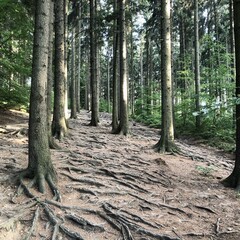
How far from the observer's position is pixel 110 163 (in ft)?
26.0

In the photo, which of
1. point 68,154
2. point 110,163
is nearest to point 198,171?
point 110,163

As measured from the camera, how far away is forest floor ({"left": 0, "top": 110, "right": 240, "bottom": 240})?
4.67 meters

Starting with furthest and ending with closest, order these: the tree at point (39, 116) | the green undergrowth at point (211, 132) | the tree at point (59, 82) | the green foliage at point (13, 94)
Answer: the green undergrowth at point (211, 132), the green foliage at point (13, 94), the tree at point (59, 82), the tree at point (39, 116)

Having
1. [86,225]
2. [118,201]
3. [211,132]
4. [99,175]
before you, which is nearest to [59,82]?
[99,175]

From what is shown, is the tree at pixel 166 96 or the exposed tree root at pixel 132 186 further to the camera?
the tree at pixel 166 96

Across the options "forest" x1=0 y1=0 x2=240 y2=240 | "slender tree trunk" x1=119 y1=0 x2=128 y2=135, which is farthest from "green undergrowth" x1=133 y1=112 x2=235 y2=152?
"slender tree trunk" x1=119 y1=0 x2=128 y2=135

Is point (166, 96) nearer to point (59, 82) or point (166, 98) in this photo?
point (166, 98)

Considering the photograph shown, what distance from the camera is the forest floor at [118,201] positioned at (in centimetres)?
467

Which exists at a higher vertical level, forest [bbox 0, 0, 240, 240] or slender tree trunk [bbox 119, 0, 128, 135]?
slender tree trunk [bbox 119, 0, 128, 135]

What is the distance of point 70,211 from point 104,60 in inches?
1602

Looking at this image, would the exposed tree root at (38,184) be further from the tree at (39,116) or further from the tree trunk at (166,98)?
the tree trunk at (166,98)

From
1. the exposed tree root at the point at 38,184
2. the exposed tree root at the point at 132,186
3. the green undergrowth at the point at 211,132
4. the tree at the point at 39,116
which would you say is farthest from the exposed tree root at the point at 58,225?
the green undergrowth at the point at 211,132

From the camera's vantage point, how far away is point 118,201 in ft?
18.7

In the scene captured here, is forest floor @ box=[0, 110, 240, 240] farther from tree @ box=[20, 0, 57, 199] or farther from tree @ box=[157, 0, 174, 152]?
tree @ box=[157, 0, 174, 152]
